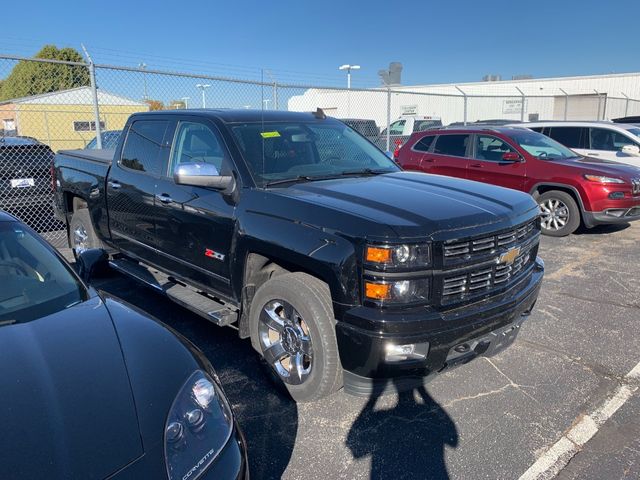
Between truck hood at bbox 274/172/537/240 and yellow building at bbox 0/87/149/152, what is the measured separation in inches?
772

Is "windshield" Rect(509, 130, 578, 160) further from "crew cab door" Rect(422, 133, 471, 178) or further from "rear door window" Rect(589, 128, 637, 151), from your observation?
"rear door window" Rect(589, 128, 637, 151)

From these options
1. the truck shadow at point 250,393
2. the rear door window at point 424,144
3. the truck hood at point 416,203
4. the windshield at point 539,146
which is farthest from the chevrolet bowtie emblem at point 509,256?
the rear door window at point 424,144

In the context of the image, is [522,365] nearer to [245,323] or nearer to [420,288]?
[420,288]

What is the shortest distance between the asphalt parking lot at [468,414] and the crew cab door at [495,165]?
4180 mm

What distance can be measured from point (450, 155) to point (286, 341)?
6.86m

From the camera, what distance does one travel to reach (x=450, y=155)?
9297mm

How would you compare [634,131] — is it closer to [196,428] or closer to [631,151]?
[631,151]

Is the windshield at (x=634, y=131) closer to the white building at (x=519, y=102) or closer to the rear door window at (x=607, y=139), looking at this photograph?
the rear door window at (x=607, y=139)

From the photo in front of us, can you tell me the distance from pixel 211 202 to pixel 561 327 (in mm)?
3298

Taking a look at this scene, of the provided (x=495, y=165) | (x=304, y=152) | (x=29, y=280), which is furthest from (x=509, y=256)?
(x=495, y=165)

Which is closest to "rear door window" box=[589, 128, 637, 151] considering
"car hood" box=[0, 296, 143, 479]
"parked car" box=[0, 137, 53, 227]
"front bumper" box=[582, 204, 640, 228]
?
"front bumper" box=[582, 204, 640, 228]

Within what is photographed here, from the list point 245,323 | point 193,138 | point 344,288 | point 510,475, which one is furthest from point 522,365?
point 193,138

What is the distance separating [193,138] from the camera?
429 centimetres

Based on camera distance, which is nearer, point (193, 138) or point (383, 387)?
point (383, 387)
